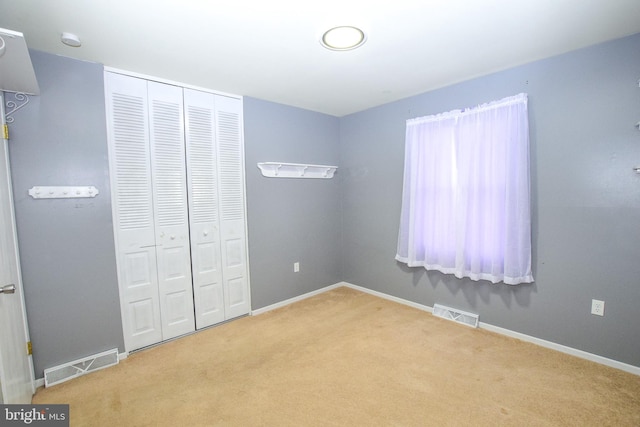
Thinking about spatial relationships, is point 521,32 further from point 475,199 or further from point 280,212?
point 280,212

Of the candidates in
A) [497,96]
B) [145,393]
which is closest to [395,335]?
[145,393]

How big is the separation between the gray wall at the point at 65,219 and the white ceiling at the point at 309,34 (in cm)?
33

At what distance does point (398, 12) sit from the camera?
1.65m

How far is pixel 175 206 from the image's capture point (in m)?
2.64

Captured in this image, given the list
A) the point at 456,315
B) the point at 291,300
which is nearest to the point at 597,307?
the point at 456,315

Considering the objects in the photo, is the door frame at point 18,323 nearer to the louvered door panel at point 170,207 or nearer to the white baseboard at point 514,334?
the louvered door panel at point 170,207

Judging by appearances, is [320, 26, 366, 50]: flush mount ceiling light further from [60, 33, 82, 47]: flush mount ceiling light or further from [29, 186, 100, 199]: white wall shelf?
[29, 186, 100, 199]: white wall shelf

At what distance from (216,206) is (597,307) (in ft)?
11.3

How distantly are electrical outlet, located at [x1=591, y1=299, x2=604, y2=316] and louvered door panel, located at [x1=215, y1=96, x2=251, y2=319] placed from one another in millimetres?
3154

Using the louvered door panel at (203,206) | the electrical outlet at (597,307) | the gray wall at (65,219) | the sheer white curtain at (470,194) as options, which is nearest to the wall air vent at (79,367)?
the gray wall at (65,219)

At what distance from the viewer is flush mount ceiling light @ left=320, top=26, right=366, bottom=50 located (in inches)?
72.1

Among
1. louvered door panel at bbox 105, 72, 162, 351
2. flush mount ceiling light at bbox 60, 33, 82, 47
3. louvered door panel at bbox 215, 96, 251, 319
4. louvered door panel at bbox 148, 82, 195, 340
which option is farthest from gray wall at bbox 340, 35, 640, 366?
flush mount ceiling light at bbox 60, 33, 82, 47

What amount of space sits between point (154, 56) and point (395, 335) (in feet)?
10.4

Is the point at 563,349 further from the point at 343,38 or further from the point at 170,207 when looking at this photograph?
the point at 170,207
